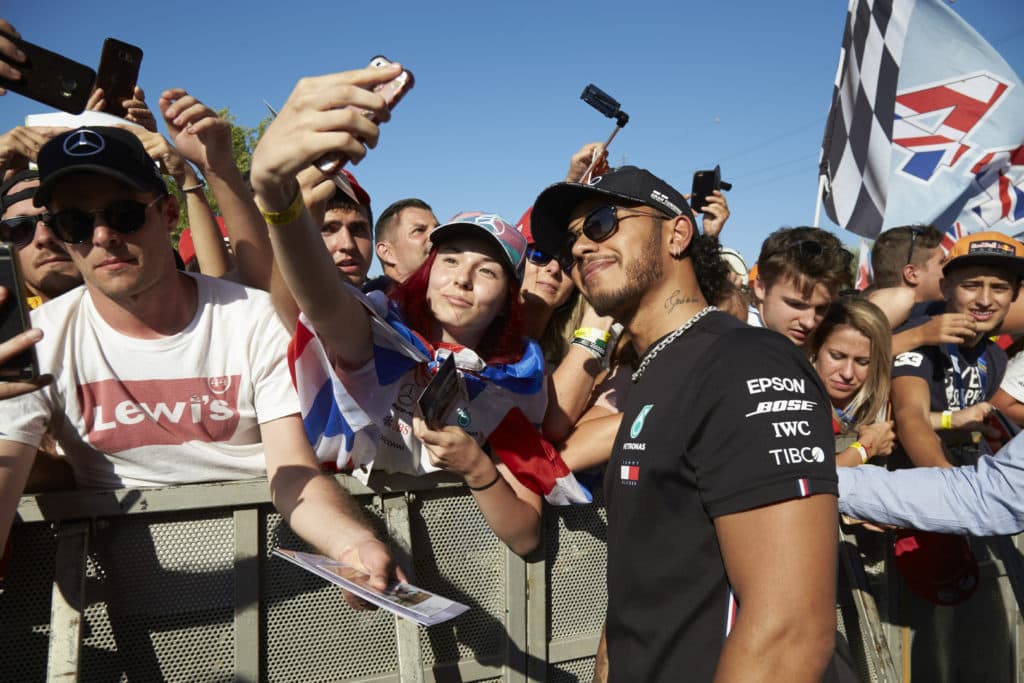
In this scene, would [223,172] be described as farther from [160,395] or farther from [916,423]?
[916,423]

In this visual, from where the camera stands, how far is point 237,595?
2.57 meters

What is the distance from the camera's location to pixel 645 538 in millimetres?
2098

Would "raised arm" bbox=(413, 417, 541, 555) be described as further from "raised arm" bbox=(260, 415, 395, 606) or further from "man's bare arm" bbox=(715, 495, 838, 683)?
"man's bare arm" bbox=(715, 495, 838, 683)

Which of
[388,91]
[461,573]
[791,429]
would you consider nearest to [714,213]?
[461,573]

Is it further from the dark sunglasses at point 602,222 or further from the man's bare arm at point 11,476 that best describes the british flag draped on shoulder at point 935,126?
the man's bare arm at point 11,476

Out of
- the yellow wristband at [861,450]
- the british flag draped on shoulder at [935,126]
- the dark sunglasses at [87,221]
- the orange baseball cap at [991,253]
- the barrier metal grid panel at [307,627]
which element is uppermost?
the british flag draped on shoulder at [935,126]

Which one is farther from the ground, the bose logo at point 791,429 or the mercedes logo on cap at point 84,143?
the mercedes logo on cap at point 84,143

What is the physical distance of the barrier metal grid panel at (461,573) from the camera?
9.60 feet

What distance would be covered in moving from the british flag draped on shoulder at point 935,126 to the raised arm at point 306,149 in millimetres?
8249

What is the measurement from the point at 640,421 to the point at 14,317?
1.69 metres

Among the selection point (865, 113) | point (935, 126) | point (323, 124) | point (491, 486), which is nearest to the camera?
point (323, 124)

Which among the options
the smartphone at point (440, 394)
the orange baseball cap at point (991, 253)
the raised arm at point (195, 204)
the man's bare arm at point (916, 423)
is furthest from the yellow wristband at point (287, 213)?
the orange baseball cap at point (991, 253)

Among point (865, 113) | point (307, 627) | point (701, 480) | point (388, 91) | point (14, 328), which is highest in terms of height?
point (865, 113)

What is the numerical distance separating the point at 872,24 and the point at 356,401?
926cm
